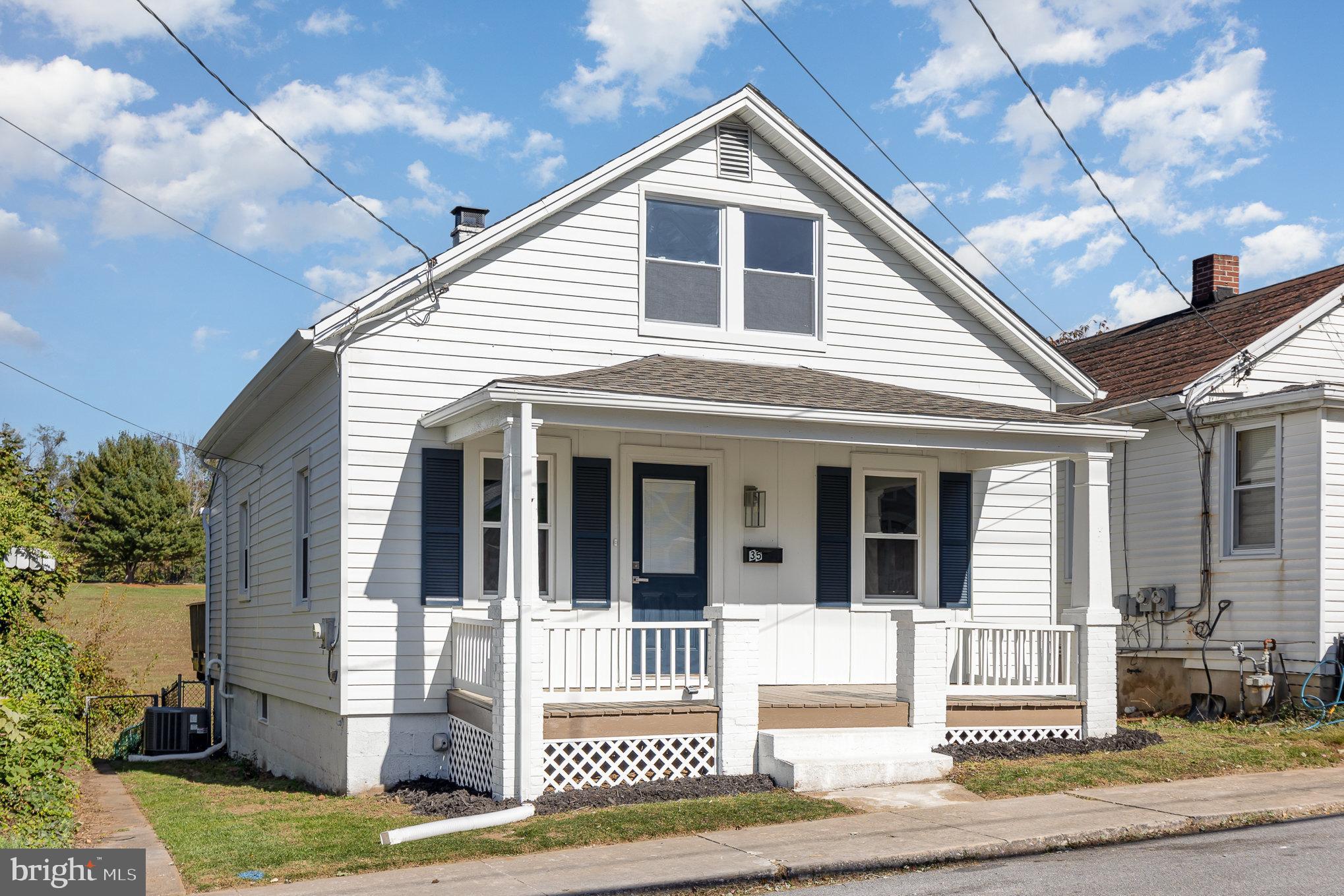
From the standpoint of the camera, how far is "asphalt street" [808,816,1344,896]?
A: 693 cm

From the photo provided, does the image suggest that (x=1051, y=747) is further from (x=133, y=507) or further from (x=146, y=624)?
(x=133, y=507)

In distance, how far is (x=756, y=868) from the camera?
7.62 m

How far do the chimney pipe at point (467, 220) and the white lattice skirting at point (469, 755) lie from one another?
4.88 meters

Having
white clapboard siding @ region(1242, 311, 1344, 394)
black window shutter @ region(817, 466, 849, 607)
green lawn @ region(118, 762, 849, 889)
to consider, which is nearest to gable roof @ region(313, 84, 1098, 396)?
black window shutter @ region(817, 466, 849, 607)

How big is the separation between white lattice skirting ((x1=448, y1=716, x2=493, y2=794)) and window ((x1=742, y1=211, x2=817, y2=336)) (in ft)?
16.7

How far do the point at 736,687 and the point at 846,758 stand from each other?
1.09m

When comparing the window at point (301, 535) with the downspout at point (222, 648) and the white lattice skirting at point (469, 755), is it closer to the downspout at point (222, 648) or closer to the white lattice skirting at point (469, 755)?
the white lattice skirting at point (469, 755)

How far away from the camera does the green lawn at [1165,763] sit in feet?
33.3

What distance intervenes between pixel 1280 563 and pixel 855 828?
26.3 ft

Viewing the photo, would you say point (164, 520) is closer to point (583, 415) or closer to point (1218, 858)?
point (583, 415)

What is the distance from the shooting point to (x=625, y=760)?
34.0 feet

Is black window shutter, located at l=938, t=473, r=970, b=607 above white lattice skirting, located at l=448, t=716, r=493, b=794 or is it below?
above

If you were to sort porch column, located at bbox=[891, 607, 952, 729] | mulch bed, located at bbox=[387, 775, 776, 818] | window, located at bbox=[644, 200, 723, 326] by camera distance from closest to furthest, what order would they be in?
mulch bed, located at bbox=[387, 775, 776, 818] < porch column, located at bbox=[891, 607, 952, 729] < window, located at bbox=[644, 200, 723, 326]

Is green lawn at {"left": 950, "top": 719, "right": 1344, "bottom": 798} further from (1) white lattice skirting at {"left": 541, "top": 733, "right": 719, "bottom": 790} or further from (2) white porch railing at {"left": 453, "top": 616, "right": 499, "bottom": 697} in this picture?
(2) white porch railing at {"left": 453, "top": 616, "right": 499, "bottom": 697}
